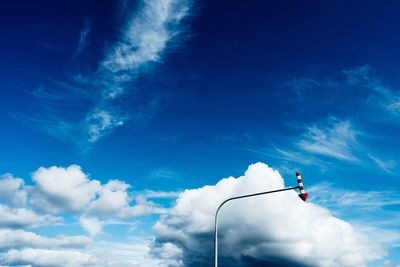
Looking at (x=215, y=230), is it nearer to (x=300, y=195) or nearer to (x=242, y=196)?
(x=242, y=196)

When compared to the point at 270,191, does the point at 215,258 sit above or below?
below

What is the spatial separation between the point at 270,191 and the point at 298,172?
263cm

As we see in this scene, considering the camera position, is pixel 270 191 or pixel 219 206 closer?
pixel 270 191

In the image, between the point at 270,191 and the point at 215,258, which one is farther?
the point at 215,258

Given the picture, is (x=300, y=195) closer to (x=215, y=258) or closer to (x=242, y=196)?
(x=242, y=196)

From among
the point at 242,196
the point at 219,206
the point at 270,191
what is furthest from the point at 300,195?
the point at 219,206

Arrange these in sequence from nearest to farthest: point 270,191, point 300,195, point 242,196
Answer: point 300,195 → point 270,191 → point 242,196

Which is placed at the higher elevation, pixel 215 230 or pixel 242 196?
pixel 242 196

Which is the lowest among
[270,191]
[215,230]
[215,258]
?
[215,258]

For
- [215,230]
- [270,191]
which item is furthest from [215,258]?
[270,191]

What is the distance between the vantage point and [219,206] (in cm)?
1855

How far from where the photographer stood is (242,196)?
58.2 feet

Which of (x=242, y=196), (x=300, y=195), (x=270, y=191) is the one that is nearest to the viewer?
(x=300, y=195)

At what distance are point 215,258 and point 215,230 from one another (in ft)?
4.86
